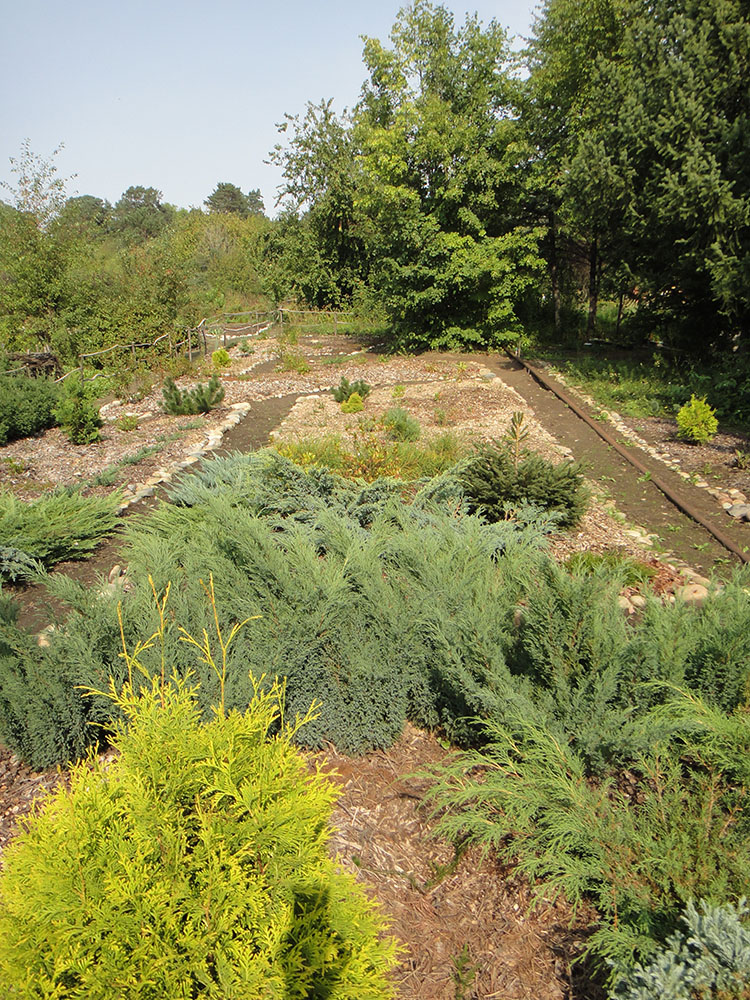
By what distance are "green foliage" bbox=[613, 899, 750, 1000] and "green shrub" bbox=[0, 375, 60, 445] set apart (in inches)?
425

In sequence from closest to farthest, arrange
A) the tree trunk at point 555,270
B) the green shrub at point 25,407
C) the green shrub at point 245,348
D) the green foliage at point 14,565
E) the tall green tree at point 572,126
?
1. the green foliage at point 14,565
2. the green shrub at point 25,407
3. the tall green tree at point 572,126
4. the green shrub at point 245,348
5. the tree trunk at point 555,270

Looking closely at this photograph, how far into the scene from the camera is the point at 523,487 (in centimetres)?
587

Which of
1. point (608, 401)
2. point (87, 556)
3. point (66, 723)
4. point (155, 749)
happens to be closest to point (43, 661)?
point (66, 723)

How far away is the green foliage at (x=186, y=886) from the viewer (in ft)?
4.97

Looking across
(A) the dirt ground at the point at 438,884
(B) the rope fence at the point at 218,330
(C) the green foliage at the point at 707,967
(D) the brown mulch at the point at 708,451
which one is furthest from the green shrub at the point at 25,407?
(C) the green foliage at the point at 707,967

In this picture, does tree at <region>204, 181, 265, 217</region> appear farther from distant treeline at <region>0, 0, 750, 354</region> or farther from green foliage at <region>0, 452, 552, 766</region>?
green foliage at <region>0, 452, 552, 766</region>

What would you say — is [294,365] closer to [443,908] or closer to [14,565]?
[14,565]

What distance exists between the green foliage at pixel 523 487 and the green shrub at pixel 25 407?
7677 millimetres

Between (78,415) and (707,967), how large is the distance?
33.8 feet

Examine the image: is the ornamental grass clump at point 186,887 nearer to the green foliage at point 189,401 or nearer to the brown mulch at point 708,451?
the brown mulch at point 708,451

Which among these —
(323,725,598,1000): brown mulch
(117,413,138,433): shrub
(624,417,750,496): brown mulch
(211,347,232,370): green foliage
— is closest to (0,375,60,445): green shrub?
(117,413,138,433): shrub

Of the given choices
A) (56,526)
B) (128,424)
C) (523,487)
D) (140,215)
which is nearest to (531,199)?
(128,424)

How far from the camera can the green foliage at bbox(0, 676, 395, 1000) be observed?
1514 millimetres

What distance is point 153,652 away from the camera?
321cm
